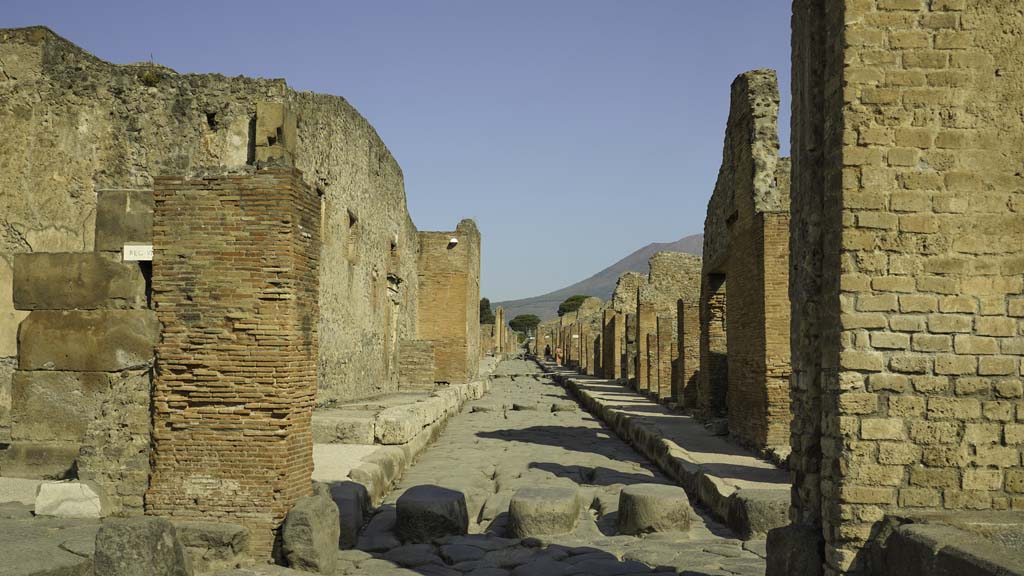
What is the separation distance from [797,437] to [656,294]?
27259mm

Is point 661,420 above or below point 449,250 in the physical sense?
below

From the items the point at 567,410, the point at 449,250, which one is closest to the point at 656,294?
the point at 449,250

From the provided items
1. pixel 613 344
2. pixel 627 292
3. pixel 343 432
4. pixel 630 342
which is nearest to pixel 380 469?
pixel 343 432

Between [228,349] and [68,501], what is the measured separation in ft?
5.18

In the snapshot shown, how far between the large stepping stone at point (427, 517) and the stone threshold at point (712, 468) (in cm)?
237

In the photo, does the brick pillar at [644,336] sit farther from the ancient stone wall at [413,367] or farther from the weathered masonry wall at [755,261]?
the weathered masonry wall at [755,261]

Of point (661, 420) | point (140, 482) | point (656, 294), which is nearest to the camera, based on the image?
point (140, 482)

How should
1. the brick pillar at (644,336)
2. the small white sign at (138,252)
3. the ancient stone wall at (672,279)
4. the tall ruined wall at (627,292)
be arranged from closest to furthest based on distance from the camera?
the small white sign at (138,252), the brick pillar at (644,336), the ancient stone wall at (672,279), the tall ruined wall at (627,292)

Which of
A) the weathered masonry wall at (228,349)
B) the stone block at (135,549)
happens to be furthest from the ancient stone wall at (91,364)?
the stone block at (135,549)

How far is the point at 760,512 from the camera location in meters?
6.47

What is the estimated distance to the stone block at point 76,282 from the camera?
670cm

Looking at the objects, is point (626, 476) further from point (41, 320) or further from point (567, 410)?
point (567, 410)

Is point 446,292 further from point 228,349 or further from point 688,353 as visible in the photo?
point 228,349

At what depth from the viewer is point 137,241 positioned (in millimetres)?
6988
